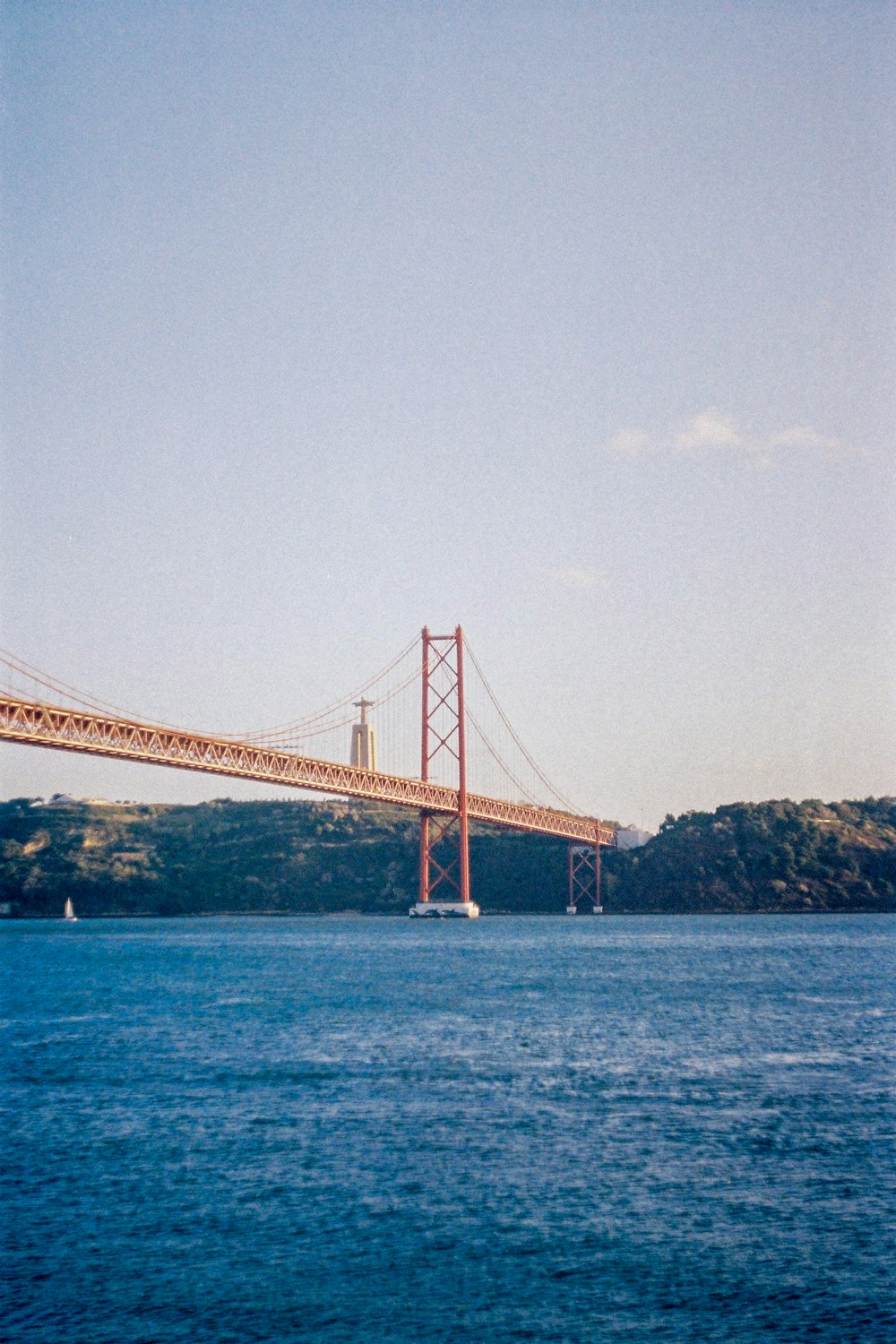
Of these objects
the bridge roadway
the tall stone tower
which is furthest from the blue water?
the tall stone tower

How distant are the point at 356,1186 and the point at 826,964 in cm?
4073

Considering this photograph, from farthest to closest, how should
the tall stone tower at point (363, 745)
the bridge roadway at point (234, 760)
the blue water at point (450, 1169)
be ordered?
the tall stone tower at point (363, 745), the bridge roadway at point (234, 760), the blue water at point (450, 1169)

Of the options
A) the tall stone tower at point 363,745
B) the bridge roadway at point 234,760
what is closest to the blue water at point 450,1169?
the bridge roadway at point 234,760

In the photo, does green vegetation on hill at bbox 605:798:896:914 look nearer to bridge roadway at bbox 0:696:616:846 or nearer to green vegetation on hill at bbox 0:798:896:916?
green vegetation on hill at bbox 0:798:896:916

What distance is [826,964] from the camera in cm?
5566

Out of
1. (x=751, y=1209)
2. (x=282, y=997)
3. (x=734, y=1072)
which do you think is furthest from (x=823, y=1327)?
(x=282, y=997)

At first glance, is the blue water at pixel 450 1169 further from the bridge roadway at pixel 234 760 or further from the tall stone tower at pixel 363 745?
the tall stone tower at pixel 363 745

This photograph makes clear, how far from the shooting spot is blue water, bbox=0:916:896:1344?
14.7 m

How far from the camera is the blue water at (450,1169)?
579 inches

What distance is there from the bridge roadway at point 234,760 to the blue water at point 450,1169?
16.2 metres

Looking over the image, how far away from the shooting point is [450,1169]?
1992 cm

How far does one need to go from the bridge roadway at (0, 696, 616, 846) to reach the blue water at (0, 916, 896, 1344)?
1621 cm

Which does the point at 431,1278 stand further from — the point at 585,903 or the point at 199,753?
the point at 585,903

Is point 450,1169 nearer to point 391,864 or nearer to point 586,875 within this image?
point 586,875
